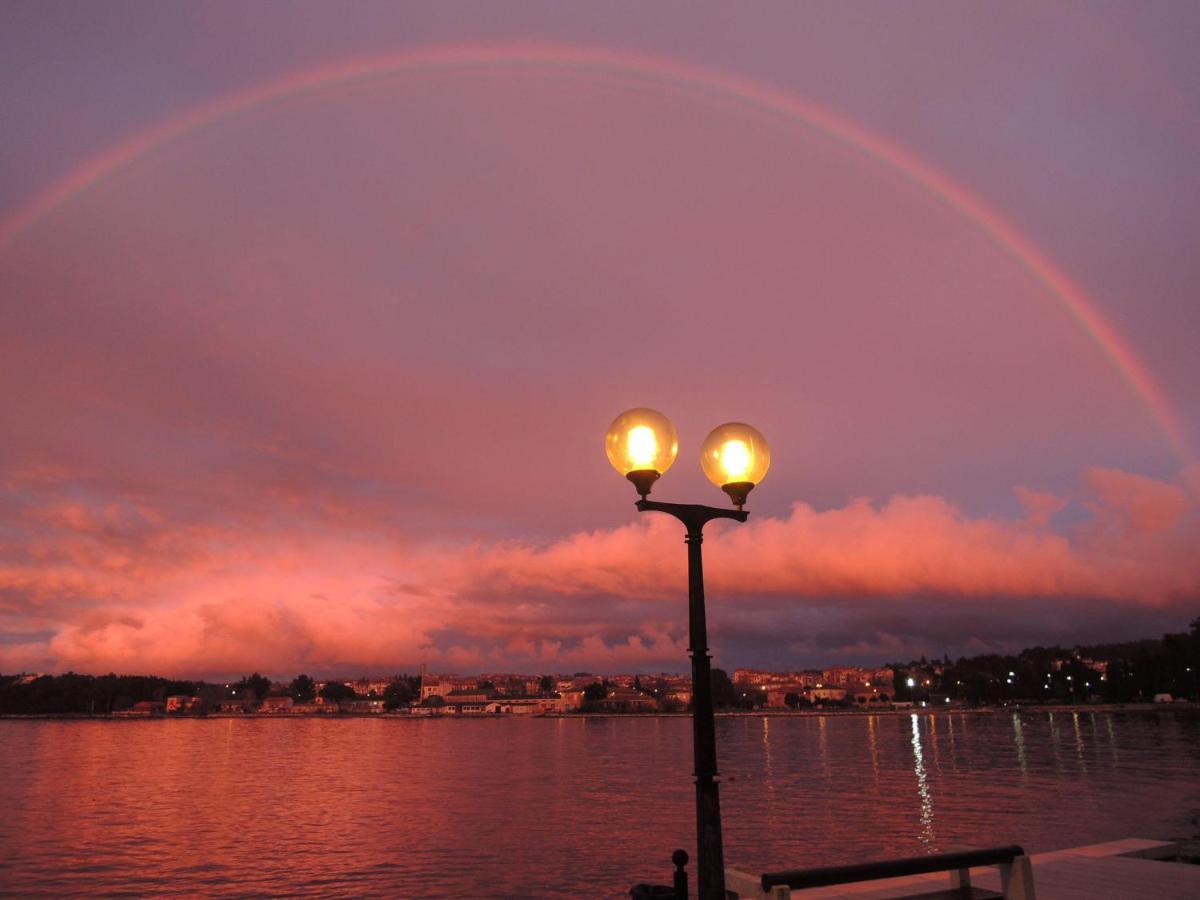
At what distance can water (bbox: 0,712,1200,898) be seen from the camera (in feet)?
110

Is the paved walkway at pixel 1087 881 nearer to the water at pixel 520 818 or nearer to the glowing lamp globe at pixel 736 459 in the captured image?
the glowing lamp globe at pixel 736 459

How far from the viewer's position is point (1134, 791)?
174 feet

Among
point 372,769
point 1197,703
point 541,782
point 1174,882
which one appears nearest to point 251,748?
point 372,769

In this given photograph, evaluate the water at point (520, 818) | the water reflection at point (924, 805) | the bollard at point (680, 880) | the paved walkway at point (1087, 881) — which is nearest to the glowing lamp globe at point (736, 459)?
the bollard at point (680, 880)

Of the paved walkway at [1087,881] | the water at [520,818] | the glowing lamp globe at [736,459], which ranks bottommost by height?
the water at [520,818]

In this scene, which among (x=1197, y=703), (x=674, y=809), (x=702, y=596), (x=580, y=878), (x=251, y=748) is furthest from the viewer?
(x=1197, y=703)

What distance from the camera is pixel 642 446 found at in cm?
809

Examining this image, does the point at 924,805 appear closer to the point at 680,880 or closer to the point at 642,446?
the point at 680,880

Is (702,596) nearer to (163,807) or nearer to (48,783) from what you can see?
(163,807)

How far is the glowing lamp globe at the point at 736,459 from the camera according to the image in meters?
8.37

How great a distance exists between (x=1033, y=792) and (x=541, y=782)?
3574 cm

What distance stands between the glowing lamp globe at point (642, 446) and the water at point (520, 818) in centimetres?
2343

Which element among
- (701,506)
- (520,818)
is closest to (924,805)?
(520,818)

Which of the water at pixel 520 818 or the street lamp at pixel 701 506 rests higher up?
the street lamp at pixel 701 506
